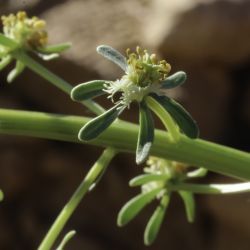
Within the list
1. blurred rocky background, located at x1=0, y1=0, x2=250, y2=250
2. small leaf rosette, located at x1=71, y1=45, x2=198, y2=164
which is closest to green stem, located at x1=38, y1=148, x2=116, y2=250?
small leaf rosette, located at x1=71, y1=45, x2=198, y2=164

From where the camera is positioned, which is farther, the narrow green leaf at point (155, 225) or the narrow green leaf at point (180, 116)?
the narrow green leaf at point (155, 225)

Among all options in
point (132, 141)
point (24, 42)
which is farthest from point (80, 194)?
point (24, 42)

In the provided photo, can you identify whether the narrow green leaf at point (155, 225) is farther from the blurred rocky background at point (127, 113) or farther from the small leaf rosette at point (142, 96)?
the blurred rocky background at point (127, 113)

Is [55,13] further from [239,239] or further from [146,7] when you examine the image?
[239,239]

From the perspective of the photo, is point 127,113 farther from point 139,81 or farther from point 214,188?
point 139,81

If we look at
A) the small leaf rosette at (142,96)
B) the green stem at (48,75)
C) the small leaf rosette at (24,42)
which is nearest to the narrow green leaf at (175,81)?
the small leaf rosette at (142,96)

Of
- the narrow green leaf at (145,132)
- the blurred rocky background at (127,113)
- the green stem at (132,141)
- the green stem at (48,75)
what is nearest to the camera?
the narrow green leaf at (145,132)
